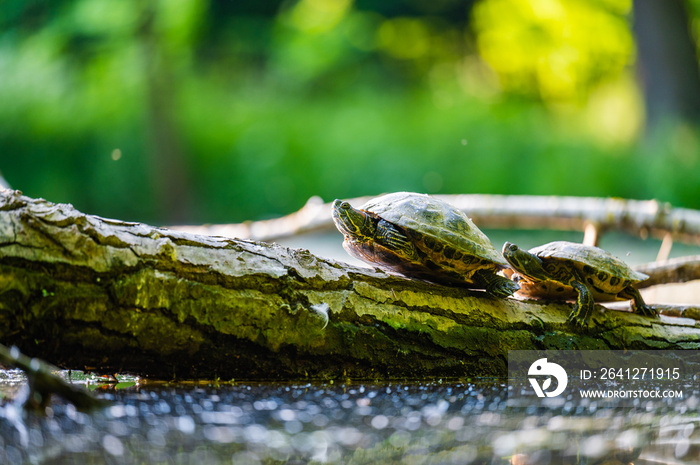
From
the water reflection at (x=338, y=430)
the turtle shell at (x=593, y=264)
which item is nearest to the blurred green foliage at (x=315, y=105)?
the turtle shell at (x=593, y=264)

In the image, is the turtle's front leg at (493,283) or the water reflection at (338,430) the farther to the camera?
the turtle's front leg at (493,283)

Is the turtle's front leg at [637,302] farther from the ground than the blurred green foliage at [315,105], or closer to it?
closer to it

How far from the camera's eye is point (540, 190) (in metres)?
6.57

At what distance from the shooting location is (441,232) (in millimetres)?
1641

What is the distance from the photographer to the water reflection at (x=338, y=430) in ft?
2.95

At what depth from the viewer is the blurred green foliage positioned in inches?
266

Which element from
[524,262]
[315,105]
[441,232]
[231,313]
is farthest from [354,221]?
[315,105]

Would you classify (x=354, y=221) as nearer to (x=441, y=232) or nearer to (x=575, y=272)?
(x=441, y=232)

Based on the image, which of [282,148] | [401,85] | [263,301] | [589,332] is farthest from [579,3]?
[263,301]

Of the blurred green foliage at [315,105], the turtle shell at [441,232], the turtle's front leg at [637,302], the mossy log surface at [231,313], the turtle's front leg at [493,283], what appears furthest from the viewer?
the blurred green foliage at [315,105]

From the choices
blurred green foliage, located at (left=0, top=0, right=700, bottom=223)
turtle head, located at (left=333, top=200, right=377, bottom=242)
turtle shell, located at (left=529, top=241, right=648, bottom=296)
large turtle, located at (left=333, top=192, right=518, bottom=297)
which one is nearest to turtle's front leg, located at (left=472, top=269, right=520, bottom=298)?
large turtle, located at (left=333, top=192, right=518, bottom=297)

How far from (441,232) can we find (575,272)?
51cm

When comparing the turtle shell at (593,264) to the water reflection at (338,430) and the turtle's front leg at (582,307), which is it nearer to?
the turtle's front leg at (582,307)

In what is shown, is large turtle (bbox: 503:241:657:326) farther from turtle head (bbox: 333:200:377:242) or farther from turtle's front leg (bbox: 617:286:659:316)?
turtle head (bbox: 333:200:377:242)
